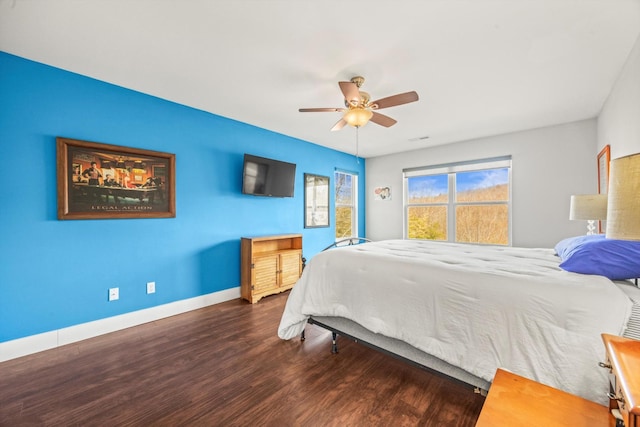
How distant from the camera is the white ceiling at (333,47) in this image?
167cm

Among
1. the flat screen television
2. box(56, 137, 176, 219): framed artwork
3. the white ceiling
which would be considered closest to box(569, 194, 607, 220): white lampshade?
the white ceiling

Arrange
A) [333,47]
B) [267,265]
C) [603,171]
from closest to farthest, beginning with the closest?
[333,47] → [603,171] → [267,265]

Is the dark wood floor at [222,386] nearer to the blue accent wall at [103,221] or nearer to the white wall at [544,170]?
the blue accent wall at [103,221]

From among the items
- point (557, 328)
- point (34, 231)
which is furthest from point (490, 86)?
point (34, 231)

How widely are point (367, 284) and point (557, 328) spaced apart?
1.12 m

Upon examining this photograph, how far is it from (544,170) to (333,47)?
3.88 meters

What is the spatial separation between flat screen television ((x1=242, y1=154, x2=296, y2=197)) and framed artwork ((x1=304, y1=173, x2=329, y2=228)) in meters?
0.53

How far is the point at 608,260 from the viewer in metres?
1.41

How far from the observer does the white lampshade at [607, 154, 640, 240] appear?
0.82m

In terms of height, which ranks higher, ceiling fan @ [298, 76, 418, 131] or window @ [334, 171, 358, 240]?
ceiling fan @ [298, 76, 418, 131]

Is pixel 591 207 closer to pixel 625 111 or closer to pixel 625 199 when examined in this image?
pixel 625 111

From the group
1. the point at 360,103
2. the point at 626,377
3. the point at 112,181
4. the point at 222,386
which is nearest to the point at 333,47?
the point at 360,103

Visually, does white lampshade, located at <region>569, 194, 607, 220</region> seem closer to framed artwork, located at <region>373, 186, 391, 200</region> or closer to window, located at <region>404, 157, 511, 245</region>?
window, located at <region>404, 157, 511, 245</region>

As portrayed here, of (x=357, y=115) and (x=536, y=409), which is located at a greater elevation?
(x=357, y=115)
